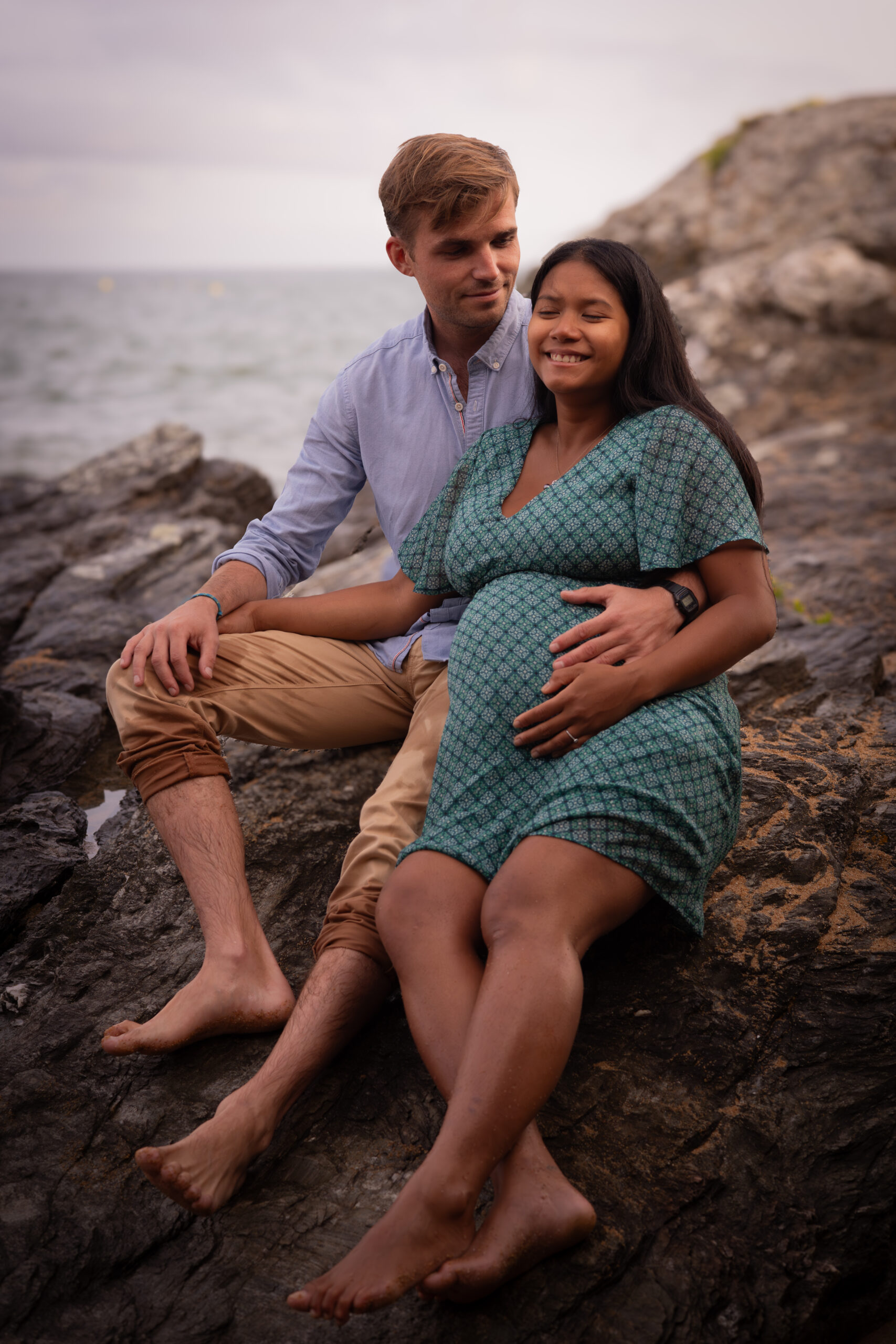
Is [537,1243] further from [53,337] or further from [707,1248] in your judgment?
[53,337]

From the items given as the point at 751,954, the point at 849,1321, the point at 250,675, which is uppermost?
the point at 250,675

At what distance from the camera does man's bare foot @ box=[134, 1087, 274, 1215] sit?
1.80 metres

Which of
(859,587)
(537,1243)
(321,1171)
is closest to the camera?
(537,1243)

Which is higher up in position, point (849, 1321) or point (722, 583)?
point (722, 583)

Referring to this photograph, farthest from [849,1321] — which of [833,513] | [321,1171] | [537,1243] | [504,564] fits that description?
[833,513]

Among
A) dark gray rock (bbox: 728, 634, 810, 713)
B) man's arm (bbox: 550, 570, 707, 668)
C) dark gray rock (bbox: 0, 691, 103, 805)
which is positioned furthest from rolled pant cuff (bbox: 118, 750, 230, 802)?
dark gray rock (bbox: 728, 634, 810, 713)

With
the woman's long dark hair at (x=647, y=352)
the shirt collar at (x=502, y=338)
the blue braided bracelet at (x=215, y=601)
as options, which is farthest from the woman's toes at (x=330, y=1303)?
the shirt collar at (x=502, y=338)

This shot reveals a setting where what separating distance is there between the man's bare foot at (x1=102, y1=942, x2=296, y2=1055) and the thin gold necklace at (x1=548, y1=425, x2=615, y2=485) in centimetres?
135

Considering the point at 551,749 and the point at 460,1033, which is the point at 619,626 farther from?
the point at 460,1033

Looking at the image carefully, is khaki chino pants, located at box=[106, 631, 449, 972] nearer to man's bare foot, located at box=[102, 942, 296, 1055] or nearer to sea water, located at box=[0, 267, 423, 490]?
man's bare foot, located at box=[102, 942, 296, 1055]

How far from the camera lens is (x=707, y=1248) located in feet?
5.85

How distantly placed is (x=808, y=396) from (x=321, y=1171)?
21.7 feet

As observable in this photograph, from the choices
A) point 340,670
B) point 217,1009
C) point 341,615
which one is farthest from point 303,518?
point 217,1009

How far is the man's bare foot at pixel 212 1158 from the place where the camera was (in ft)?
5.90
